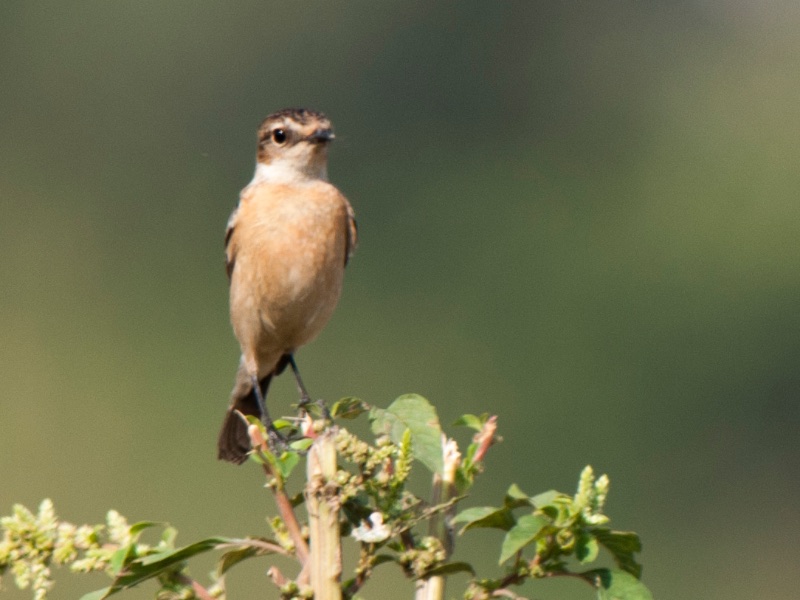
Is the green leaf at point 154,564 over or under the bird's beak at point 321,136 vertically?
under

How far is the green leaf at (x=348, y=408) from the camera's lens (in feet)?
7.77

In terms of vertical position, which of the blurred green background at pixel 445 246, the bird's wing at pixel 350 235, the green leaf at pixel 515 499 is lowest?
the green leaf at pixel 515 499

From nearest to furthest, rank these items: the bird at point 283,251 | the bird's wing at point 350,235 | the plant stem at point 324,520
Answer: the plant stem at point 324,520 < the bird at point 283,251 < the bird's wing at point 350,235

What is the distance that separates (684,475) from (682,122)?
14.5 metres

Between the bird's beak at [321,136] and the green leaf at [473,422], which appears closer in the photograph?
the green leaf at [473,422]

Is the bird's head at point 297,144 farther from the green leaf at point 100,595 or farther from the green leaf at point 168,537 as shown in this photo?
the green leaf at point 100,595

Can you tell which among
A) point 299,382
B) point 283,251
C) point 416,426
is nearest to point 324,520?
point 416,426

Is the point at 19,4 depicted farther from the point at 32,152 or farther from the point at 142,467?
the point at 142,467

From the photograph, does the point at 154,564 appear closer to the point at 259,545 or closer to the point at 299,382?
the point at 259,545

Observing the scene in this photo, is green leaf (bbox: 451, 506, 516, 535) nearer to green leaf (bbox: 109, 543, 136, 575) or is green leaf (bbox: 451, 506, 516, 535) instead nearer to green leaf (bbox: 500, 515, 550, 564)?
green leaf (bbox: 500, 515, 550, 564)

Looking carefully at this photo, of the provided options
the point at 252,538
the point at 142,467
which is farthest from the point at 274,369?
the point at 142,467

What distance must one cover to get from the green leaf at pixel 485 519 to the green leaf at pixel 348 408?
393 mm

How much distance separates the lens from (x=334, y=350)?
1739cm

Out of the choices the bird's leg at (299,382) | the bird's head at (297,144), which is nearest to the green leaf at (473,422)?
the bird's leg at (299,382)
